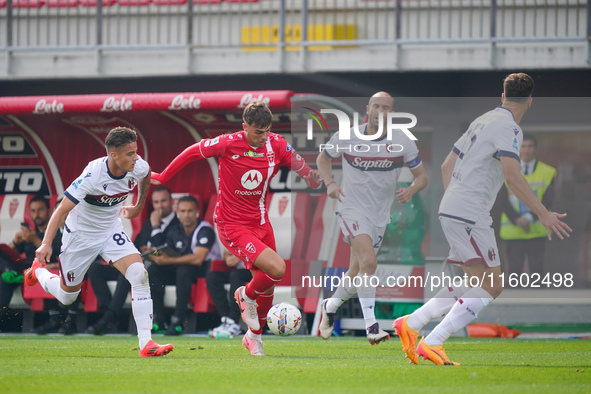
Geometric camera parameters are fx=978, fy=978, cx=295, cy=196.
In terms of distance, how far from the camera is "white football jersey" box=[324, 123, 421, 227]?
30.8 feet

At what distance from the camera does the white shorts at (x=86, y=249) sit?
7859mm

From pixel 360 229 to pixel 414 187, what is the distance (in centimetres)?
64

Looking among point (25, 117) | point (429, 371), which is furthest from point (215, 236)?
point (429, 371)

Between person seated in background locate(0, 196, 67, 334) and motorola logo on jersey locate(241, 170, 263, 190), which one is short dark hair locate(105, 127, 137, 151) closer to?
motorola logo on jersey locate(241, 170, 263, 190)

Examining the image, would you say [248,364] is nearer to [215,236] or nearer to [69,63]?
[215,236]

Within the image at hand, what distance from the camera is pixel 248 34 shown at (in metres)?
14.3

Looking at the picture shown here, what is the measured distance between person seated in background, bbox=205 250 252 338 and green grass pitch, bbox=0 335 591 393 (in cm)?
92

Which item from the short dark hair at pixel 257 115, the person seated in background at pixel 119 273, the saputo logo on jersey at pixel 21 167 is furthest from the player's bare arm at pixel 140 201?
the saputo logo on jersey at pixel 21 167

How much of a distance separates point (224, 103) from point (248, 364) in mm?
4459

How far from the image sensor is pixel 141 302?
764 centimetres

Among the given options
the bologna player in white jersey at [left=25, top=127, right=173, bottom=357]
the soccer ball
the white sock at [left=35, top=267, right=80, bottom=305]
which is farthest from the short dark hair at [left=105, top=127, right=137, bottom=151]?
the soccer ball

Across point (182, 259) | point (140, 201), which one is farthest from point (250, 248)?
point (182, 259)

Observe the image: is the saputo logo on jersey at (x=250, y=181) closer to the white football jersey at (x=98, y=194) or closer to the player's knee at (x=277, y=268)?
the player's knee at (x=277, y=268)

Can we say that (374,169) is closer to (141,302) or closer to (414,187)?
(414,187)
